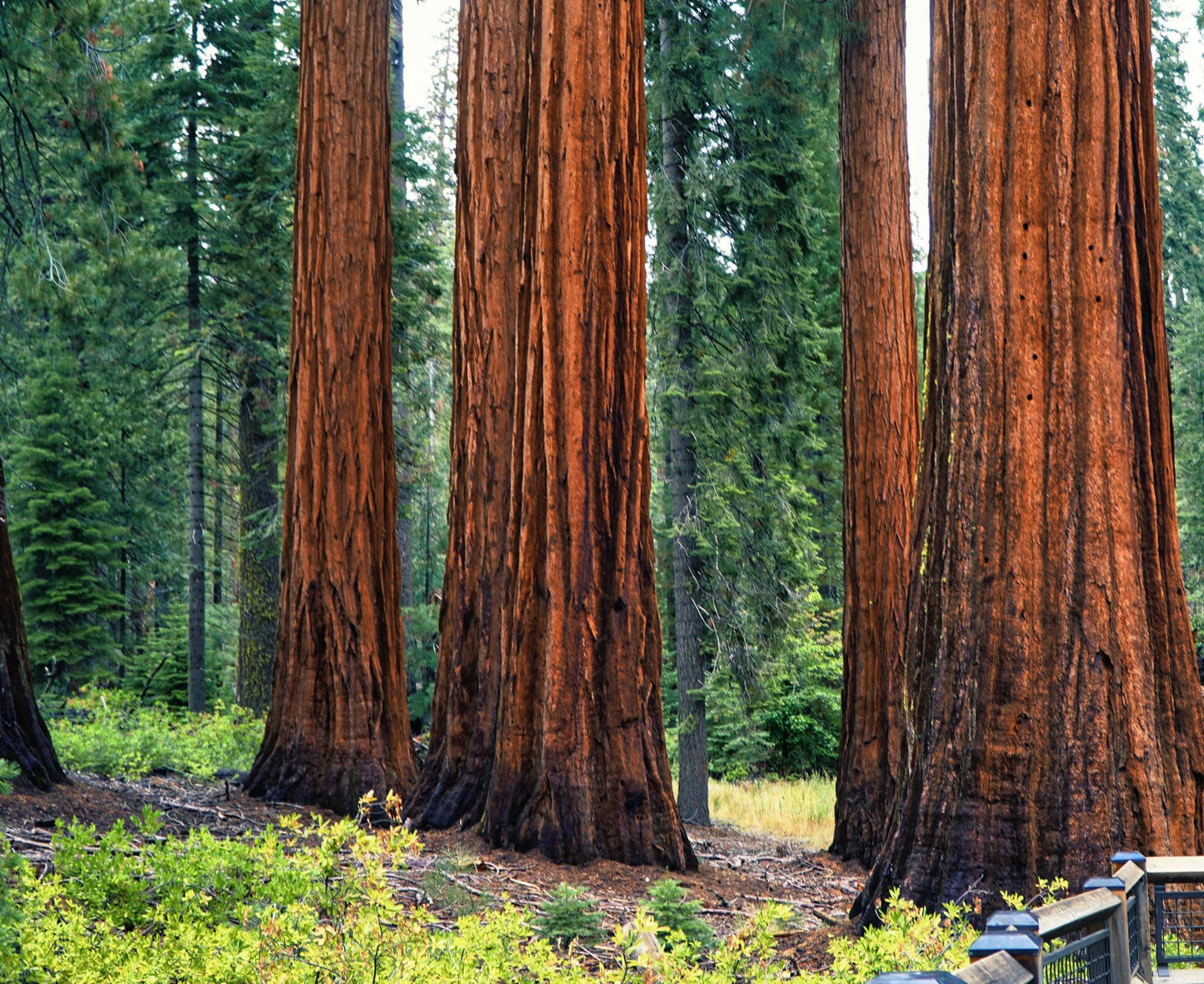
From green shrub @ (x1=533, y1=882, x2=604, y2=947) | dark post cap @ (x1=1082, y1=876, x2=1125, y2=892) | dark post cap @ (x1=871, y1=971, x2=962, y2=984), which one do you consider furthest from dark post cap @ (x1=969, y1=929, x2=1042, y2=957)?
green shrub @ (x1=533, y1=882, x2=604, y2=947)

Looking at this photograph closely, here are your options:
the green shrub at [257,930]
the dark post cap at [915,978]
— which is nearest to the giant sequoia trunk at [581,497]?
the green shrub at [257,930]

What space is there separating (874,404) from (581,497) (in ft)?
13.7

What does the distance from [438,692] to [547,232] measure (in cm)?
373

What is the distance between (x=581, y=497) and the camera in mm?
7801

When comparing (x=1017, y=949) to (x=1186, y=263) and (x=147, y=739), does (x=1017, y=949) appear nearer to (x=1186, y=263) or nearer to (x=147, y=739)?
(x=147, y=739)

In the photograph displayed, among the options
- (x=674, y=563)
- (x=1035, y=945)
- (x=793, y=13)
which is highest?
(x=793, y=13)

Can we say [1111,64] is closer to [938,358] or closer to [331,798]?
[938,358]

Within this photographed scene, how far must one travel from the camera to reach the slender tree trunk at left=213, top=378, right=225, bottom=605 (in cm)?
2069

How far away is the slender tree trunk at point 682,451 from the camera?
1516 cm

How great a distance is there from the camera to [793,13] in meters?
11.4

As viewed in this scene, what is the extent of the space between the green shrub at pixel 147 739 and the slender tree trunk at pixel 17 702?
2.75 metres

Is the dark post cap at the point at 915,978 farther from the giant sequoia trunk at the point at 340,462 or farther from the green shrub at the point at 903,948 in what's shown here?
the giant sequoia trunk at the point at 340,462

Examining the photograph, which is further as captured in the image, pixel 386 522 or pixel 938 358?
pixel 386 522

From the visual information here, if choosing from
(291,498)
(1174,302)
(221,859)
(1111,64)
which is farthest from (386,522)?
(1174,302)
